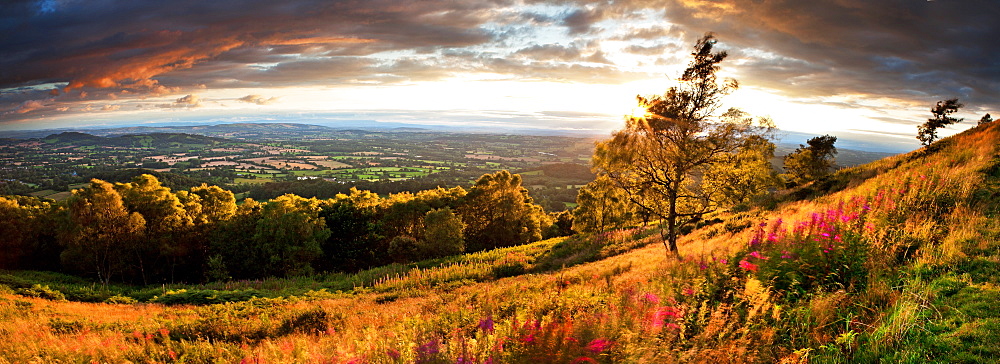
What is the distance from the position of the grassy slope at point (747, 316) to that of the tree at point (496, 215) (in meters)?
28.7

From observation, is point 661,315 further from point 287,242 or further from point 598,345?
point 287,242

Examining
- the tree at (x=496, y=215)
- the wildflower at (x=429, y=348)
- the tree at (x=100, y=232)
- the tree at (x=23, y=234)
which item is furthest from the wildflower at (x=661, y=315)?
the tree at (x=23, y=234)

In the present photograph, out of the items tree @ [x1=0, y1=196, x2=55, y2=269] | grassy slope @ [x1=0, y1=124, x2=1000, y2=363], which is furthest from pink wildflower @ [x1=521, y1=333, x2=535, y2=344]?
tree @ [x1=0, y1=196, x2=55, y2=269]

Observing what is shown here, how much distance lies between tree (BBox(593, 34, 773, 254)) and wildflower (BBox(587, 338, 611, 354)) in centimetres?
902

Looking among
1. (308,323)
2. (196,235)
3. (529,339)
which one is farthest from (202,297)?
(529,339)

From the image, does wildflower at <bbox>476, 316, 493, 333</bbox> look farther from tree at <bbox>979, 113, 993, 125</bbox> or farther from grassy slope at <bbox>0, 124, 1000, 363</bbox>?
tree at <bbox>979, 113, 993, 125</bbox>

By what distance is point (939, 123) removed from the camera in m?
36.4

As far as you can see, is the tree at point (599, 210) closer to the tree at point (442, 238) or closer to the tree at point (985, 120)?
the tree at point (442, 238)

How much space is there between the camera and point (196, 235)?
32125mm

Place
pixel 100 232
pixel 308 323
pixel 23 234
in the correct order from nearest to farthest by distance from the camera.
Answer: pixel 308 323, pixel 100 232, pixel 23 234

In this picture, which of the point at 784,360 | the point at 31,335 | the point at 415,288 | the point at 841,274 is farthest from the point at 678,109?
the point at 31,335

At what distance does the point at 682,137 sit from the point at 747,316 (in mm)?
9334

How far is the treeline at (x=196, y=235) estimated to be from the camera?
89.1 ft

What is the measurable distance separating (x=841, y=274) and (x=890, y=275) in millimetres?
620
